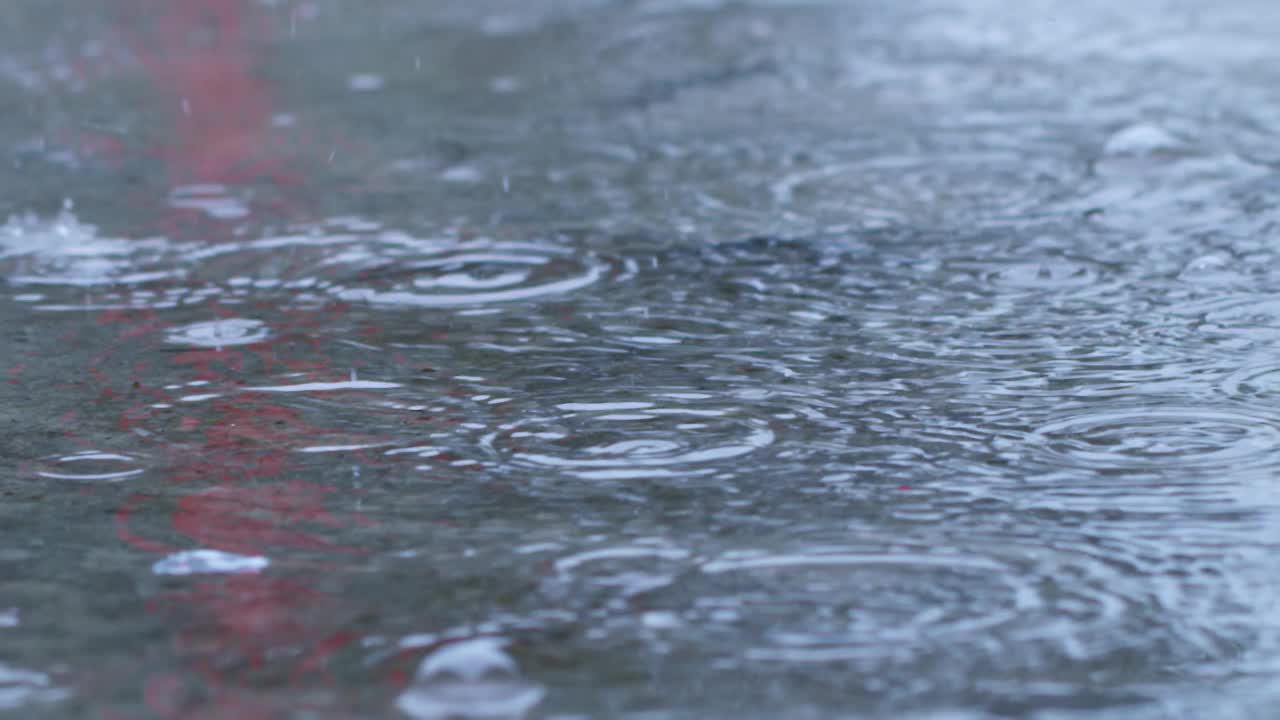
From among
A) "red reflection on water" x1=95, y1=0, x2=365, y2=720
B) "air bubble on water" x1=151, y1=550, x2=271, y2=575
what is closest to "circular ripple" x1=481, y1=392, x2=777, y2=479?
"red reflection on water" x1=95, y1=0, x2=365, y2=720

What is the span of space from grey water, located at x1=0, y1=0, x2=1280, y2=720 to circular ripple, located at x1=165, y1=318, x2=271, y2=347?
12mm

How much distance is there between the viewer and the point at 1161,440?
6.25 ft

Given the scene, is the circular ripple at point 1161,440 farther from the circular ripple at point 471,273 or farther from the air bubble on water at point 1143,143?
the air bubble on water at point 1143,143

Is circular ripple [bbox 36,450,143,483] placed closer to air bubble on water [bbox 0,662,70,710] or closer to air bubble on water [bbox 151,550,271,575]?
air bubble on water [bbox 151,550,271,575]

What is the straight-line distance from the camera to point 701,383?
7.20 ft

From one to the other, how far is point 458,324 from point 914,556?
1.20m

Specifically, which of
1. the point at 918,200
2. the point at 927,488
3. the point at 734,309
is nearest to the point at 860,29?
the point at 918,200

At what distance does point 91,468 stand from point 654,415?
0.76m

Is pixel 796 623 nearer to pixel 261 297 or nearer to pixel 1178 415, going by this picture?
pixel 1178 415

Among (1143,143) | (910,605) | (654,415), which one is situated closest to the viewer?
(910,605)

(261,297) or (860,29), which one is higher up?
(860,29)

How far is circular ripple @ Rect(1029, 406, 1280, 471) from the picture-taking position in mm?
1828

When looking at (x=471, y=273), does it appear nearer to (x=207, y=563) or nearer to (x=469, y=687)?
(x=207, y=563)

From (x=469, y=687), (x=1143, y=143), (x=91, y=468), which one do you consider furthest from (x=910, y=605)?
(x=1143, y=143)
